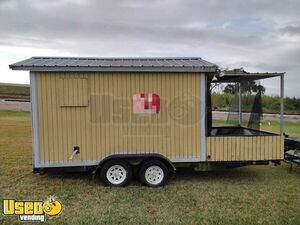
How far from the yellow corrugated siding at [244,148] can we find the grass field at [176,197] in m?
0.59

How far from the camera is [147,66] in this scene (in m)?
5.11

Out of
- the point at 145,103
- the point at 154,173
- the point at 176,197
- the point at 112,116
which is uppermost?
the point at 145,103

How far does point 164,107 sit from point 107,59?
2025mm

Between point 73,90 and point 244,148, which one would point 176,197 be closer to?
point 244,148

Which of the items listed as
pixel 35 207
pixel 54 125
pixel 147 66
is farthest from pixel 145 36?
pixel 35 207

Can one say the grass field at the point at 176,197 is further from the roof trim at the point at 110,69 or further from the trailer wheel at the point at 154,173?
the roof trim at the point at 110,69

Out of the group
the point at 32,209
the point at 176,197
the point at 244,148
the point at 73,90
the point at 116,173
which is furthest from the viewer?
the point at 244,148

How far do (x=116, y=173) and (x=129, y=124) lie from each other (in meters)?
1.06

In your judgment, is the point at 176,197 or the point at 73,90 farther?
the point at 73,90

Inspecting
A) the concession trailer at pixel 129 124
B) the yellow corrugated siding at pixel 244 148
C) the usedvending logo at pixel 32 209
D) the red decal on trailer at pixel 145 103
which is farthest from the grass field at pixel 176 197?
the red decal on trailer at pixel 145 103

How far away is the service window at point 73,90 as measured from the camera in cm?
503

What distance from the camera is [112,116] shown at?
205 inches

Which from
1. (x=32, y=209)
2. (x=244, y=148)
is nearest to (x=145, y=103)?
(x=244, y=148)

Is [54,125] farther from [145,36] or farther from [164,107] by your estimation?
[145,36]
